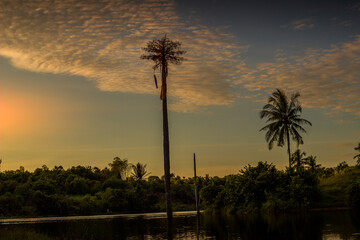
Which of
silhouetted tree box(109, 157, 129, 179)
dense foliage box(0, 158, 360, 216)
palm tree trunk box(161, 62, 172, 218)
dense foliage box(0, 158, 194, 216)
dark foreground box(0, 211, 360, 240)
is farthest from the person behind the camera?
silhouetted tree box(109, 157, 129, 179)

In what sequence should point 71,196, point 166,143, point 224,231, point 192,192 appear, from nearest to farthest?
point 224,231 → point 166,143 → point 71,196 → point 192,192

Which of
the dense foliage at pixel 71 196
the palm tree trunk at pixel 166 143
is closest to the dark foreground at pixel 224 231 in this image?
the palm tree trunk at pixel 166 143

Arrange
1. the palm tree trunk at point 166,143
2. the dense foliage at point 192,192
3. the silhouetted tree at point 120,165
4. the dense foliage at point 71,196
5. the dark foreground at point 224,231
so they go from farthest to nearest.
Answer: the silhouetted tree at point 120,165, the dense foliage at point 71,196, the dense foliage at point 192,192, the palm tree trunk at point 166,143, the dark foreground at point 224,231

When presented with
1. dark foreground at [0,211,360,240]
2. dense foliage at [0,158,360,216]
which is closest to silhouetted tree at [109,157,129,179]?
dense foliage at [0,158,360,216]

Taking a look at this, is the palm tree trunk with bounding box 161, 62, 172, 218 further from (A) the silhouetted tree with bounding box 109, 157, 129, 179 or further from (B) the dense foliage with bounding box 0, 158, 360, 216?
(A) the silhouetted tree with bounding box 109, 157, 129, 179

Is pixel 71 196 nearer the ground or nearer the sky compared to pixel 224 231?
nearer the sky

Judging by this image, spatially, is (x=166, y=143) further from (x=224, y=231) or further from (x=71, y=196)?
(x=71, y=196)

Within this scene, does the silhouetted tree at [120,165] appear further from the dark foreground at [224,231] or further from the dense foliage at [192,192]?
the dark foreground at [224,231]

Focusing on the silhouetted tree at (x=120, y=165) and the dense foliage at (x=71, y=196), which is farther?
the silhouetted tree at (x=120, y=165)

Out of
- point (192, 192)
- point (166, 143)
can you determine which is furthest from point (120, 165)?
point (166, 143)

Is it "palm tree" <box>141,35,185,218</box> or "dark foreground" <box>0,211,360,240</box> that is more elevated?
"palm tree" <box>141,35,185,218</box>

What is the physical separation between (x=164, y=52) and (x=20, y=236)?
559 inches

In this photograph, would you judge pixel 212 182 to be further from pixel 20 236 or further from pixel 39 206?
pixel 20 236

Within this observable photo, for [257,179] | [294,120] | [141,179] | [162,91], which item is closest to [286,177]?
[257,179]
